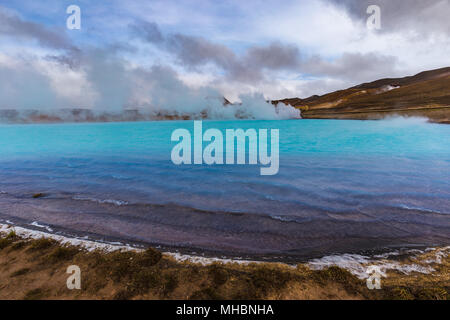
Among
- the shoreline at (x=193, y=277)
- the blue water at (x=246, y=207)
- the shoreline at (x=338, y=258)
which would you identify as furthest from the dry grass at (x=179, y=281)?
the blue water at (x=246, y=207)

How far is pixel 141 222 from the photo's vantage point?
8477mm

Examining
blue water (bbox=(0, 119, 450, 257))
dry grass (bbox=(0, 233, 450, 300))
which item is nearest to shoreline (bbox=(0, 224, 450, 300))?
dry grass (bbox=(0, 233, 450, 300))

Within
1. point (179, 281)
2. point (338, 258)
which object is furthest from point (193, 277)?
point (338, 258)

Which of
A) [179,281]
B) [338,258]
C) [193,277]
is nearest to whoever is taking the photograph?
[179,281]

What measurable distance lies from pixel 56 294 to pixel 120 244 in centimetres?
236

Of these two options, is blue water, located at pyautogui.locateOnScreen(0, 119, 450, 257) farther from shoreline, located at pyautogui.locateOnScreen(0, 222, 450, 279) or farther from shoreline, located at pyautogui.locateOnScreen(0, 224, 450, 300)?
shoreline, located at pyautogui.locateOnScreen(0, 224, 450, 300)

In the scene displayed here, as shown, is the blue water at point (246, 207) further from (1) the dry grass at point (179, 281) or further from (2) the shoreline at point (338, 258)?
(1) the dry grass at point (179, 281)

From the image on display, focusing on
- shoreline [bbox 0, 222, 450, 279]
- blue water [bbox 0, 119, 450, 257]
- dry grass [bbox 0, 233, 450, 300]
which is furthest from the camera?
blue water [bbox 0, 119, 450, 257]

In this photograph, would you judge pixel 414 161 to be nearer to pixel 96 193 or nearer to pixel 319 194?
pixel 319 194

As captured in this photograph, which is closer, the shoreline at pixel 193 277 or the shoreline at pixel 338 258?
the shoreline at pixel 193 277

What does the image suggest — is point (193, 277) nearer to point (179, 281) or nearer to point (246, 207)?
point (179, 281)

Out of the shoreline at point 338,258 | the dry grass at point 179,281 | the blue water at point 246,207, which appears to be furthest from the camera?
the blue water at point 246,207
